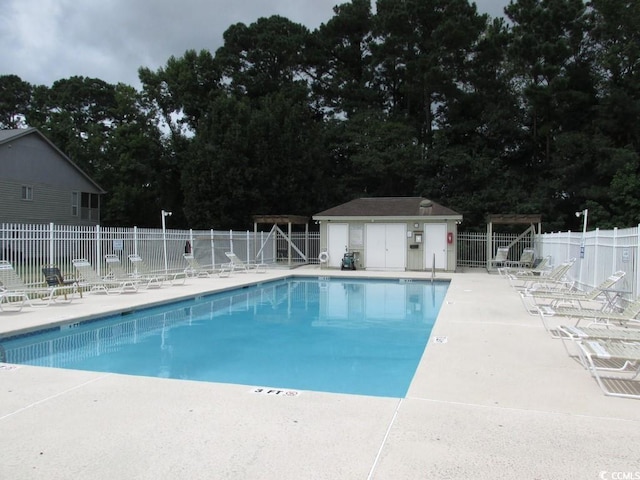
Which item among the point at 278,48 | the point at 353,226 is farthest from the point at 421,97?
the point at 353,226

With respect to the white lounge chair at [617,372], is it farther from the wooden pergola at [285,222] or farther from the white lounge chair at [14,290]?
the wooden pergola at [285,222]

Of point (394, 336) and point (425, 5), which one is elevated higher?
point (425, 5)

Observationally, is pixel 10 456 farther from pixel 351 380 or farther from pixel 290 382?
pixel 351 380

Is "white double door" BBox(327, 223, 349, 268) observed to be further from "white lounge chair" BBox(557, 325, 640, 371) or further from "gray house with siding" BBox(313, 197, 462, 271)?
"white lounge chair" BBox(557, 325, 640, 371)

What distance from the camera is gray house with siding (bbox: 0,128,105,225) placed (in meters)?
24.8

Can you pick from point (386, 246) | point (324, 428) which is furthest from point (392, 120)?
point (324, 428)

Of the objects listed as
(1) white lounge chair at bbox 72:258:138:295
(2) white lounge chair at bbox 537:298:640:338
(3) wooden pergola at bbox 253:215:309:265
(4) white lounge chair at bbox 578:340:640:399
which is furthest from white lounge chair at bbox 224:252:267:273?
(4) white lounge chair at bbox 578:340:640:399

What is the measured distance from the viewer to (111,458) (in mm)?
3230

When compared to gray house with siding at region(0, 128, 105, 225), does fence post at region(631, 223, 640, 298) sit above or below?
below

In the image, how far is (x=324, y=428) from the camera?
3.75m

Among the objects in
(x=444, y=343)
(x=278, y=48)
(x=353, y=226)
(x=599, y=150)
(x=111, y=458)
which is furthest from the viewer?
(x=278, y=48)

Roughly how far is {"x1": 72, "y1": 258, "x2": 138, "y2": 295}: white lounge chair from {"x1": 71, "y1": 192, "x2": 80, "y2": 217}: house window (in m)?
19.0

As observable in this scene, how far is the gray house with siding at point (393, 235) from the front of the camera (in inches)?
823

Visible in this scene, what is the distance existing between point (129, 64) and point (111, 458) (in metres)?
35.8
